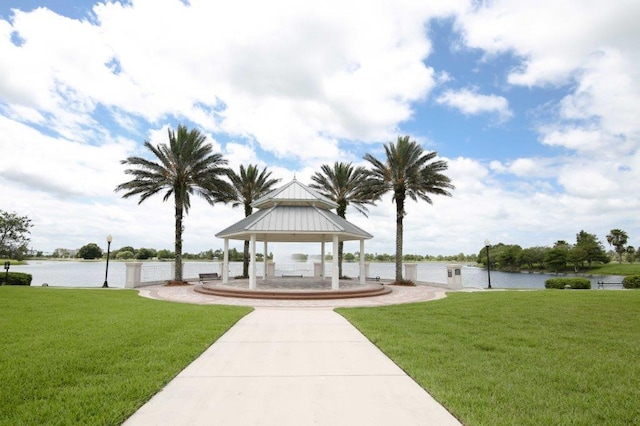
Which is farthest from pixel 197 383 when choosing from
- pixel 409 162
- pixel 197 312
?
pixel 409 162

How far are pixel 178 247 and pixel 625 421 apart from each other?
22.5 m

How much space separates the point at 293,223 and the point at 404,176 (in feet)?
32.0

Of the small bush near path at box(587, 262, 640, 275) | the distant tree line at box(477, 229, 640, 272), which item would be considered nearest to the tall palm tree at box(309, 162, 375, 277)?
the distant tree line at box(477, 229, 640, 272)

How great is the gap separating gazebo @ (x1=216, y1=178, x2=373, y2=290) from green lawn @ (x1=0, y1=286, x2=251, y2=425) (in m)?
6.07

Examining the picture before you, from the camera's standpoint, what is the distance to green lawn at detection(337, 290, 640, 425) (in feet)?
13.0

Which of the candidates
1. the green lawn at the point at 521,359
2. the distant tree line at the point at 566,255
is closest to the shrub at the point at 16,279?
the green lawn at the point at 521,359

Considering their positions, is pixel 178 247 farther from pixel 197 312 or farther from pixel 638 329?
pixel 638 329

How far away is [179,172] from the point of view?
22469mm

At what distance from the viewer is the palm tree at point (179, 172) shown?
22172 mm

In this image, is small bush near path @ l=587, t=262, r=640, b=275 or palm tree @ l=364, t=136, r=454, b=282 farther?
small bush near path @ l=587, t=262, r=640, b=275

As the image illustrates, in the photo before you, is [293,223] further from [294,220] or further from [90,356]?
[90,356]

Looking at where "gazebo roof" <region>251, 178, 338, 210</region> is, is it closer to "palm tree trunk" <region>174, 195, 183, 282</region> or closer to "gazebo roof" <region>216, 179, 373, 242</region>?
"gazebo roof" <region>216, 179, 373, 242</region>

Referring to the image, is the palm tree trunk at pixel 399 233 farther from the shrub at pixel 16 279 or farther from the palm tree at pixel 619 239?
the palm tree at pixel 619 239

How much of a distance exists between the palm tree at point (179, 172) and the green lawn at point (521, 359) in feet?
50.0
